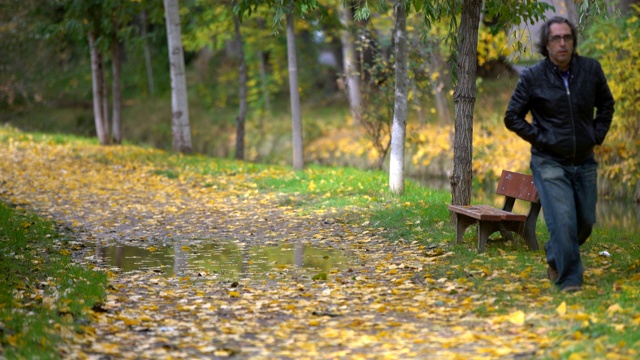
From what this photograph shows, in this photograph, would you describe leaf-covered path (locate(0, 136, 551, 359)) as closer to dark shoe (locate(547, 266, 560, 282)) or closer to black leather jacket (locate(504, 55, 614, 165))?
dark shoe (locate(547, 266, 560, 282))

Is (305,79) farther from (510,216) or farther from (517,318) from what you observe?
(517,318)

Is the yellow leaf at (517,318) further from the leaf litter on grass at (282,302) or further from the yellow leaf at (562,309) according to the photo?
the yellow leaf at (562,309)

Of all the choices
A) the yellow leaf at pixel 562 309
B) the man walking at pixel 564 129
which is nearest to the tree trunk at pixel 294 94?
the man walking at pixel 564 129

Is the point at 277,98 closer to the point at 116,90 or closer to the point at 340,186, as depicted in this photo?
the point at 116,90

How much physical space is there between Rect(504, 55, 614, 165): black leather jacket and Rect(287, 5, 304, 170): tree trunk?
1147cm

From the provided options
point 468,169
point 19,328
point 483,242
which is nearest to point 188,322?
point 19,328

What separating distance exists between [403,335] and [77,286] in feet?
11.0

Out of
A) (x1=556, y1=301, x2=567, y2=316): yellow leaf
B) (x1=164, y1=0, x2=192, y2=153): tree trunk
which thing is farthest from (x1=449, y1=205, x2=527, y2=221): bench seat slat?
(x1=164, y1=0, x2=192, y2=153): tree trunk

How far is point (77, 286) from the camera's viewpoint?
7852 mm

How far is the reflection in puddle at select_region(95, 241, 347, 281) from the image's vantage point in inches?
359

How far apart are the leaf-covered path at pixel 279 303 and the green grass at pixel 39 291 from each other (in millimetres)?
176

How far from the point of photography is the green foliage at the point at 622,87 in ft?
60.5

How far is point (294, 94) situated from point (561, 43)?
1246 cm

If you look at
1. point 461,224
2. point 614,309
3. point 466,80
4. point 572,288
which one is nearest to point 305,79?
point 466,80
